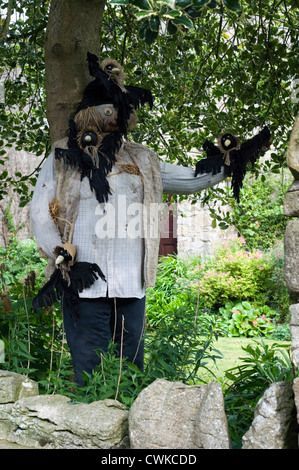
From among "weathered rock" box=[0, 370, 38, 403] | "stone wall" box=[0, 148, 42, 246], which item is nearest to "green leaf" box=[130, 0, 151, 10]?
"weathered rock" box=[0, 370, 38, 403]

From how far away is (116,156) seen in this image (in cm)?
324

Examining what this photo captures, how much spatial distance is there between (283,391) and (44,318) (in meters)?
2.42

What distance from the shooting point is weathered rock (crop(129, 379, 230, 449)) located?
2.12 m

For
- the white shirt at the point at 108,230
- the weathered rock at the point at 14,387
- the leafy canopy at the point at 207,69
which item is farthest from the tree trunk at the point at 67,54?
the weathered rock at the point at 14,387

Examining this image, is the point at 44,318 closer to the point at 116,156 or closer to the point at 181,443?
the point at 116,156

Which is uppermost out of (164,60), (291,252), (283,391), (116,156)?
(164,60)

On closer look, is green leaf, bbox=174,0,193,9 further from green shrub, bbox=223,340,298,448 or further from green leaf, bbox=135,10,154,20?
green shrub, bbox=223,340,298,448

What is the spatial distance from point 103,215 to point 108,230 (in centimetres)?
8

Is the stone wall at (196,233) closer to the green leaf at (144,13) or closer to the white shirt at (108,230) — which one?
the white shirt at (108,230)

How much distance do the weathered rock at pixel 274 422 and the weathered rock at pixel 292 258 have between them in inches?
14.1

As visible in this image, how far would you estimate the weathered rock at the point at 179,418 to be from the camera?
2.12 m

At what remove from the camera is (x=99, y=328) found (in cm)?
304

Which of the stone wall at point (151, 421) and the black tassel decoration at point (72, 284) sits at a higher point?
the black tassel decoration at point (72, 284)
